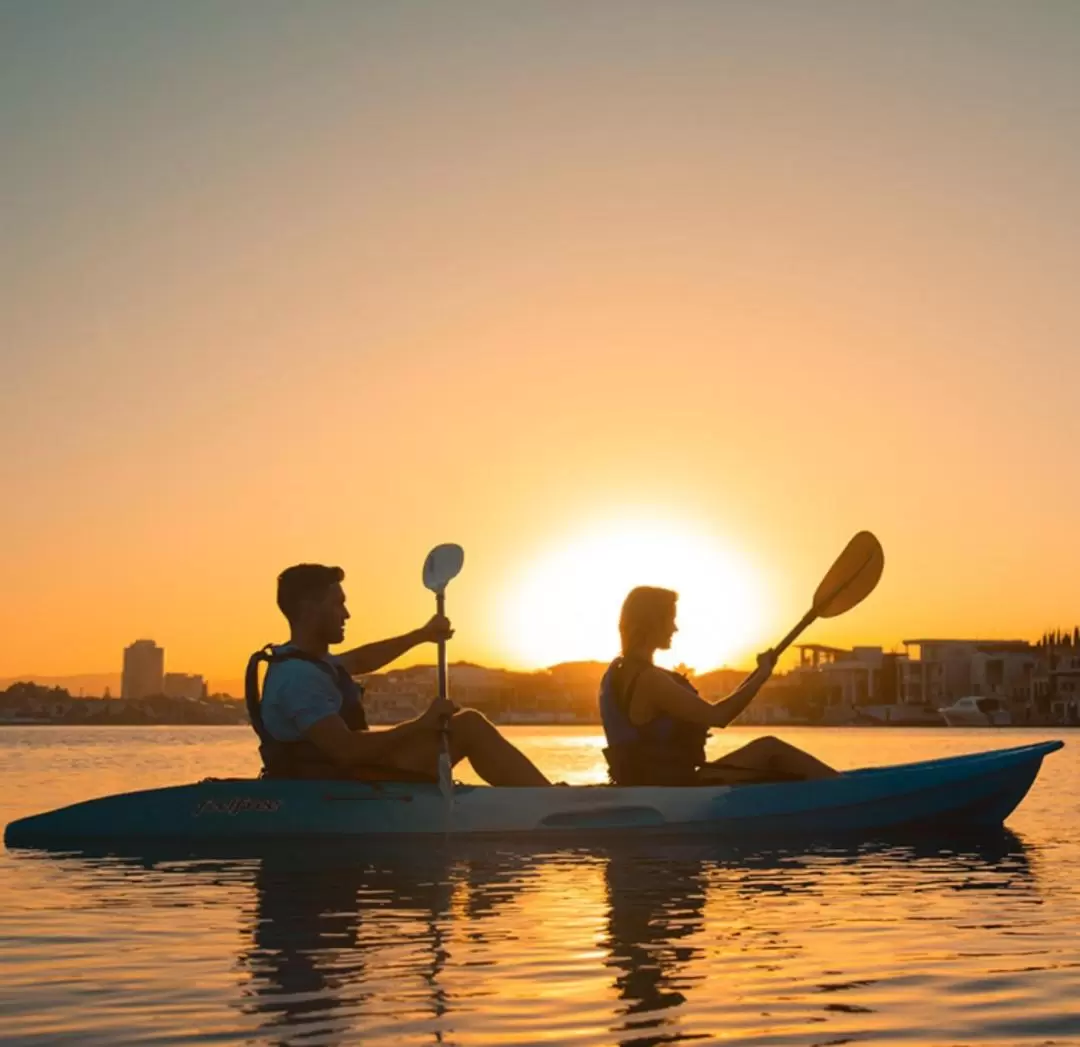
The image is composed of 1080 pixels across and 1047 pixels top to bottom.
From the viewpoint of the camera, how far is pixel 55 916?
805cm

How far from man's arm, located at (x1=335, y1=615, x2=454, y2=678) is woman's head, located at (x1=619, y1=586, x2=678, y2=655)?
1.25m

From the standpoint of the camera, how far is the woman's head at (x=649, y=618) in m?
10.6

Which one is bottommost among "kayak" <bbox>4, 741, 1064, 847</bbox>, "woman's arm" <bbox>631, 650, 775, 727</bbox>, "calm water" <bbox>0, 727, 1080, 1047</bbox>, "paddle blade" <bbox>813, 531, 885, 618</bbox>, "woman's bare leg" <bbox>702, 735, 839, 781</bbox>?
"calm water" <bbox>0, 727, 1080, 1047</bbox>

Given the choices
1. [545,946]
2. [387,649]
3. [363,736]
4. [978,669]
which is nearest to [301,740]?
[363,736]

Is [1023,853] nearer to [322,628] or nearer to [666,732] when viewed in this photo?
[666,732]

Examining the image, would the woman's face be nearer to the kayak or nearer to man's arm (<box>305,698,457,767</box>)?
the kayak

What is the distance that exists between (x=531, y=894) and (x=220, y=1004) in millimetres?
3550

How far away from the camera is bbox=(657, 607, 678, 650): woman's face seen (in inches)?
419

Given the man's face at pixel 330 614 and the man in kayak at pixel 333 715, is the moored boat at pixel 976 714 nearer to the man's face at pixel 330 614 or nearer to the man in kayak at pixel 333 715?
the man in kayak at pixel 333 715

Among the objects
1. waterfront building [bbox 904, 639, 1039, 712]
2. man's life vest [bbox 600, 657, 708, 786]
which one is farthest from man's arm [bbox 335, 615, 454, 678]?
waterfront building [bbox 904, 639, 1039, 712]

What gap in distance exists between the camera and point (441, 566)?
11.6 metres

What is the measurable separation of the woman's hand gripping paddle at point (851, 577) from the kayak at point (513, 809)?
1.41m

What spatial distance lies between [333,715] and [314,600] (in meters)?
0.74

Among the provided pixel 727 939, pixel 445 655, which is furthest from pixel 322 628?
pixel 727 939
